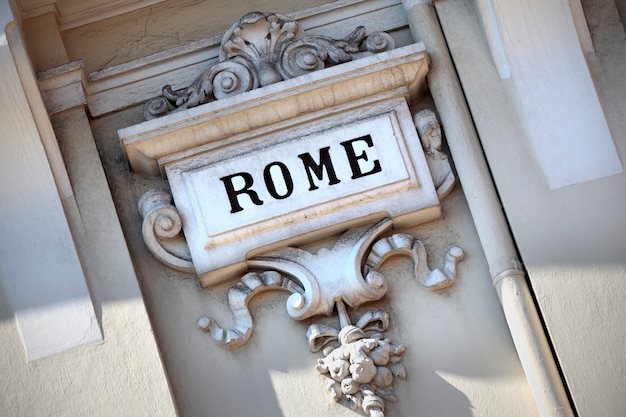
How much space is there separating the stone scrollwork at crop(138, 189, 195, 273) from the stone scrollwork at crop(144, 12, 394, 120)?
0.40 metres

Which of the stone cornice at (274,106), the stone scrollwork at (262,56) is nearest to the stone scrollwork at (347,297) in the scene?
the stone cornice at (274,106)

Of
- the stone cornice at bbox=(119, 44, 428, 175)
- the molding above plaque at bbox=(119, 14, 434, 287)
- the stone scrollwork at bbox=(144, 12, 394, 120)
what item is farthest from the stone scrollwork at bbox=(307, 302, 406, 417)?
the stone scrollwork at bbox=(144, 12, 394, 120)

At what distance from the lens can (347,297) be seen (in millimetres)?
5637

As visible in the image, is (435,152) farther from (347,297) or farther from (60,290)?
(60,290)

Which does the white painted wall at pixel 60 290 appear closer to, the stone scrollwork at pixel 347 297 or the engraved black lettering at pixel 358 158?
the stone scrollwork at pixel 347 297

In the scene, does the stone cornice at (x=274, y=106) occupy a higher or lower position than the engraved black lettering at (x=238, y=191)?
higher

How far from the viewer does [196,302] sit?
5746mm

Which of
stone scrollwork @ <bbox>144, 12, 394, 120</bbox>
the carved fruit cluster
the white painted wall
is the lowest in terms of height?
the carved fruit cluster

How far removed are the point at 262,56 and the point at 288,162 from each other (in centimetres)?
46

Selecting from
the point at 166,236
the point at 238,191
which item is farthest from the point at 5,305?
the point at 238,191

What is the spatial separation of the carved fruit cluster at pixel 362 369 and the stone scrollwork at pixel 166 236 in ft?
2.06

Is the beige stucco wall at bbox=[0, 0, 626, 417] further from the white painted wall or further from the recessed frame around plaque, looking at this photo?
the recessed frame around plaque

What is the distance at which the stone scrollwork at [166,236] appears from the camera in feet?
18.9

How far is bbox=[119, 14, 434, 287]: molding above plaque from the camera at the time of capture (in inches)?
226
